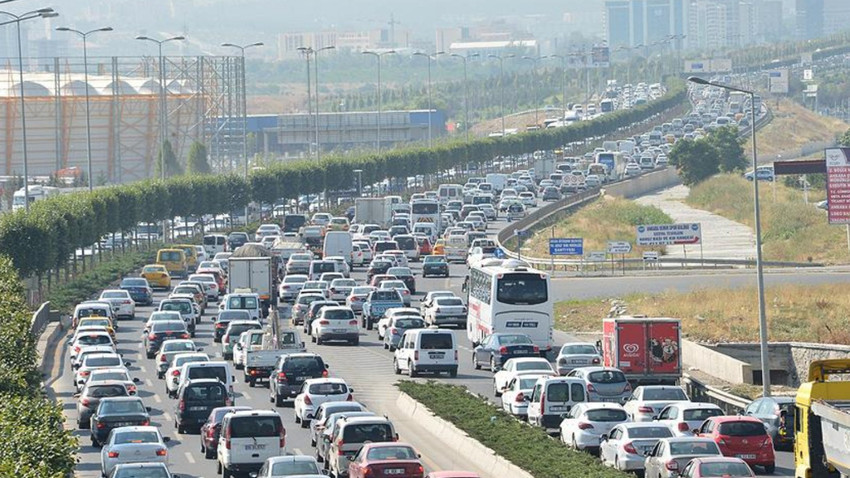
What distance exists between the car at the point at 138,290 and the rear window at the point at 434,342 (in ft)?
85.7

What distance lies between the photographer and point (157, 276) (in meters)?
84.4

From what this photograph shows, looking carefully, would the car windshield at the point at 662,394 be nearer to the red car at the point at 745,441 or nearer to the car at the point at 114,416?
the red car at the point at 745,441

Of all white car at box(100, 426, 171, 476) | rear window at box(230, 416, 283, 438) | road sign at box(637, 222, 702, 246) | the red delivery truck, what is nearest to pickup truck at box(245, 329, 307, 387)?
the red delivery truck

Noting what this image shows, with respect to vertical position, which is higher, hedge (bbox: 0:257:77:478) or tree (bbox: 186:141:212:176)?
tree (bbox: 186:141:212:176)

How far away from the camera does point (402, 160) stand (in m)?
153

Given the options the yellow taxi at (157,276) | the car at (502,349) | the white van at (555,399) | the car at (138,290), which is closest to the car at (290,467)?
the white van at (555,399)

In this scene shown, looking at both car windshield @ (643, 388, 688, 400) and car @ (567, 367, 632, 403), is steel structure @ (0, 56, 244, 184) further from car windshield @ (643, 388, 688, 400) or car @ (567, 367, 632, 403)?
car windshield @ (643, 388, 688, 400)

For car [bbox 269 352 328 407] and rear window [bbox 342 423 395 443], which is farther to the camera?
car [bbox 269 352 328 407]

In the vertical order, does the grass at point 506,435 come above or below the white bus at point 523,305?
below

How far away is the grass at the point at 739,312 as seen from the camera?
64.6m

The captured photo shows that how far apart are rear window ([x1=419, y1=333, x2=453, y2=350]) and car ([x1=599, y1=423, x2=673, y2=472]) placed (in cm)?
1731

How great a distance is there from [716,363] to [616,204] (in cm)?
8073

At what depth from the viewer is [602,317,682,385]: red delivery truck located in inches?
1941

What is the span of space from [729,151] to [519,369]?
120m
